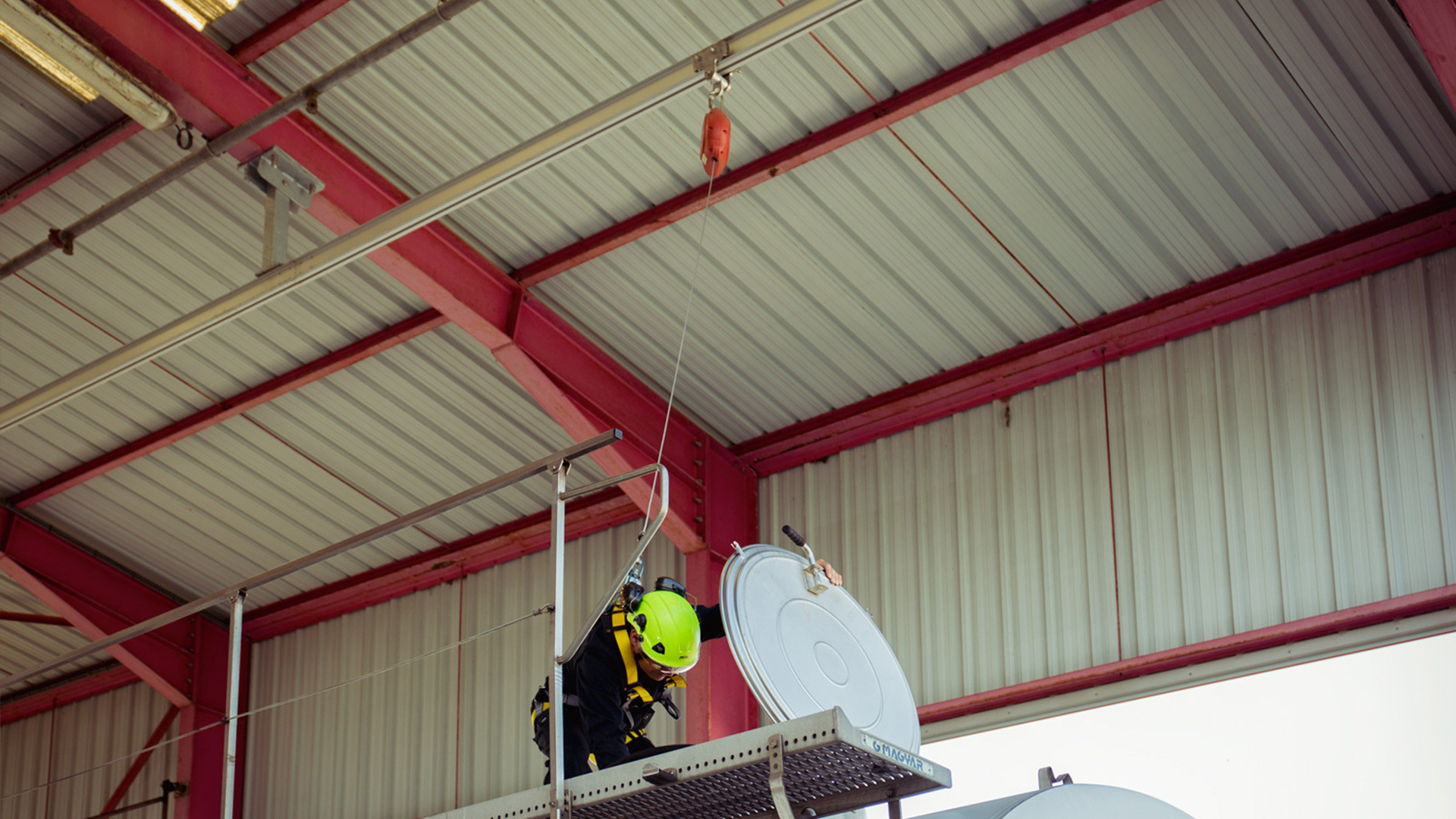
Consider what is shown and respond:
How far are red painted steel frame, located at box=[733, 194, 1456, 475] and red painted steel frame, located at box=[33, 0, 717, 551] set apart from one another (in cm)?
149

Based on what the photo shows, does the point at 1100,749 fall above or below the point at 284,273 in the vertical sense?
below

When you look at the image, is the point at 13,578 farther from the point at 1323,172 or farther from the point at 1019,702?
the point at 1323,172

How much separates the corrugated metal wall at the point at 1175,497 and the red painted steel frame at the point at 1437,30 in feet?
10.2

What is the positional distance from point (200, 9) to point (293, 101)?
1410 mm

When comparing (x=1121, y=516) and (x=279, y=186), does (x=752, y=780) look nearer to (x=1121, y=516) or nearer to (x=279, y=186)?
(x=1121, y=516)

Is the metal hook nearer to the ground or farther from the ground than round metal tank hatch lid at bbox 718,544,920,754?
farther from the ground

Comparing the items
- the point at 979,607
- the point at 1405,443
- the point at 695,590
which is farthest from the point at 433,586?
the point at 1405,443

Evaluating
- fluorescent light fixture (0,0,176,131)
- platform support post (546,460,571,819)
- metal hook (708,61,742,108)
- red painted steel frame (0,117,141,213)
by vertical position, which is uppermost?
red painted steel frame (0,117,141,213)

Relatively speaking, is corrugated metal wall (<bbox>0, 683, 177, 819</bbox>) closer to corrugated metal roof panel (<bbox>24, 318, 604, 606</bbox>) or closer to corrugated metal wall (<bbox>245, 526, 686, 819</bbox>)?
corrugated metal wall (<bbox>245, 526, 686, 819</bbox>)

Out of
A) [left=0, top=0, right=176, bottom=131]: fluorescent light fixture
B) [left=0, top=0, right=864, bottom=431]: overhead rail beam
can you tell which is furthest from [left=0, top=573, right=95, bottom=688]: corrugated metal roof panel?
[left=0, top=0, right=176, bottom=131]: fluorescent light fixture

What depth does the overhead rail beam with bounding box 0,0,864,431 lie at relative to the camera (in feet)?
33.7

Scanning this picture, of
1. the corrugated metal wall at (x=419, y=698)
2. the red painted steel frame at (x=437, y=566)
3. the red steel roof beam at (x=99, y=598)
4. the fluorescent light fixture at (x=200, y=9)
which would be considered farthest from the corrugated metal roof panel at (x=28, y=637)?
the fluorescent light fixture at (x=200, y=9)

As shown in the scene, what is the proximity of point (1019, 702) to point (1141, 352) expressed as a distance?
3.80 meters

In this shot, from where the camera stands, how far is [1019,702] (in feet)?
50.4
